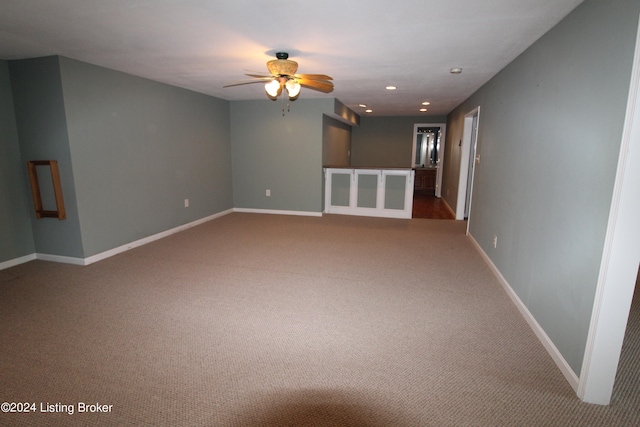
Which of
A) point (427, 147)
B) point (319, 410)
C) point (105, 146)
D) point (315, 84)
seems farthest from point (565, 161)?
point (427, 147)

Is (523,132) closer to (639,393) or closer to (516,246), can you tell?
(516,246)

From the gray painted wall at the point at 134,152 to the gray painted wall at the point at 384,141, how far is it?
4.81m

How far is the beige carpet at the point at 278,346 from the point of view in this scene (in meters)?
1.66

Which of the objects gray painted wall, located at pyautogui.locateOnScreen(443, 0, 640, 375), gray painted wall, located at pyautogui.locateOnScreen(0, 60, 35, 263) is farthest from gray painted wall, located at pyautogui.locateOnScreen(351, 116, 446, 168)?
gray painted wall, located at pyautogui.locateOnScreen(0, 60, 35, 263)

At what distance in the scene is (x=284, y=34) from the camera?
8.65 feet

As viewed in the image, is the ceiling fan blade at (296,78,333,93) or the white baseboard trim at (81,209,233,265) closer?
the ceiling fan blade at (296,78,333,93)

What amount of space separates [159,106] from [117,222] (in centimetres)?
173

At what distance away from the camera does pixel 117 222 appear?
160 inches

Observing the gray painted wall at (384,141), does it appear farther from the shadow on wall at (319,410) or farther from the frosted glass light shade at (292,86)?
the shadow on wall at (319,410)

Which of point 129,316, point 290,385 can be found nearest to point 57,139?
point 129,316

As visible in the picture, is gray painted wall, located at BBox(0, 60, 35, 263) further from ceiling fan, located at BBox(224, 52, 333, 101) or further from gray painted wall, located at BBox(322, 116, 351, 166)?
gray painted wall, located at BBox(322, 116, 351, 166)

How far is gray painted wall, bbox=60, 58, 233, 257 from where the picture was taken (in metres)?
3.59

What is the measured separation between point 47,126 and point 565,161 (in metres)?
4.75

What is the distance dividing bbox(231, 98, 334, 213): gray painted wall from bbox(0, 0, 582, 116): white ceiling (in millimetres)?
2086
